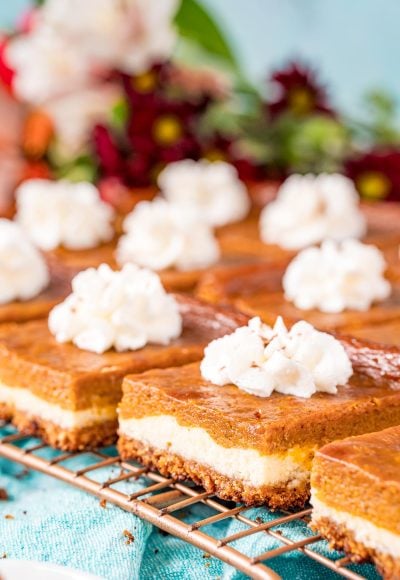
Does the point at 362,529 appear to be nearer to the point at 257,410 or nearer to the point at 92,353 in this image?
the point at 257,410

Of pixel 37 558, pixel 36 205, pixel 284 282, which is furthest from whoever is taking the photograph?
pixel 36 205

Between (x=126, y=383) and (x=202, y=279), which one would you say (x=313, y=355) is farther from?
(x=202, y=279)

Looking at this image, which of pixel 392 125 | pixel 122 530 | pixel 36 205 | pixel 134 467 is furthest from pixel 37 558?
pixel 392 125

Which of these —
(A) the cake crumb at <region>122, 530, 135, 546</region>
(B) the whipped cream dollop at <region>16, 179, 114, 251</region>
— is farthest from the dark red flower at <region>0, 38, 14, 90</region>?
(A) the cake crumb at <region>122, 530, 135, 546</region>

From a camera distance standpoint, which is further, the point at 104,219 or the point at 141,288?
the point at 104,219

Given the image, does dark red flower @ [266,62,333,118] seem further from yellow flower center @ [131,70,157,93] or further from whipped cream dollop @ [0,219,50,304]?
whipped cream dollop @ [0,219,50,304]

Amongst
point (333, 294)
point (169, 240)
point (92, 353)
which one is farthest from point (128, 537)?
point (169, 240)

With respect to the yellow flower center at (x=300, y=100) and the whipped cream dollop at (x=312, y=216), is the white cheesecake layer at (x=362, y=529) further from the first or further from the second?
the yellow flower center at (x=300, y=100)
